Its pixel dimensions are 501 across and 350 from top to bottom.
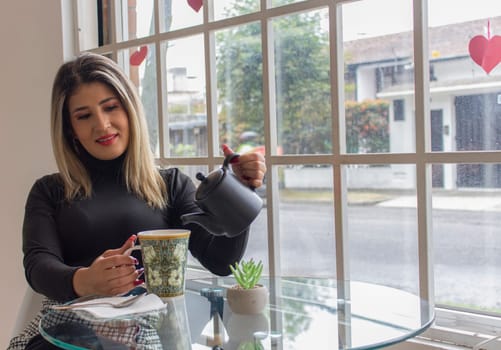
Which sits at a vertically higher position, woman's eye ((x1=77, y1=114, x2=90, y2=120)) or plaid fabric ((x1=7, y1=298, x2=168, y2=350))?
woman's eye ((x1=77, y1=114, x2=90, y2=120))

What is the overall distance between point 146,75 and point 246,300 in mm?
1029

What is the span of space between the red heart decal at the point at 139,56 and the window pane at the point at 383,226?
823mm

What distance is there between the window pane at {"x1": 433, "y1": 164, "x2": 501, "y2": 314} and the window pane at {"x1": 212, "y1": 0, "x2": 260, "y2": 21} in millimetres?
671

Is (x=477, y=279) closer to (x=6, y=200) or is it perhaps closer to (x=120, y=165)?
(x=120, y=165)

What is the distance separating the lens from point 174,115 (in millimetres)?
1726

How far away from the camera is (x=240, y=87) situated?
61.2 inches

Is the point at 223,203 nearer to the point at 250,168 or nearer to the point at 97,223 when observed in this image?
the point at 250,168

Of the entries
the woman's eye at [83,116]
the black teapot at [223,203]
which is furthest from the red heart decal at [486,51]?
the woman's eye at [83,116]

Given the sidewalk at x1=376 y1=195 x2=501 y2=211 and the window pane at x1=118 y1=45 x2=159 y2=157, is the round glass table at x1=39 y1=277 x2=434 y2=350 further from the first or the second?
the window pane at x1=118 y1=45 x2=159 y2=157

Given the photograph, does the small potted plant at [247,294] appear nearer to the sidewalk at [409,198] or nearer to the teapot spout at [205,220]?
the teapot spout at [205,220]

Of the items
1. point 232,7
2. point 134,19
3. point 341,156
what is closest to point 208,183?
point 341,156

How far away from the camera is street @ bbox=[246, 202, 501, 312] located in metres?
1.18

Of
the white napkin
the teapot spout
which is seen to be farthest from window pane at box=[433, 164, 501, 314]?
the white napkin

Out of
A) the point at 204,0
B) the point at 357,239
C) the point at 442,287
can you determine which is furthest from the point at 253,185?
the point at 204,0
